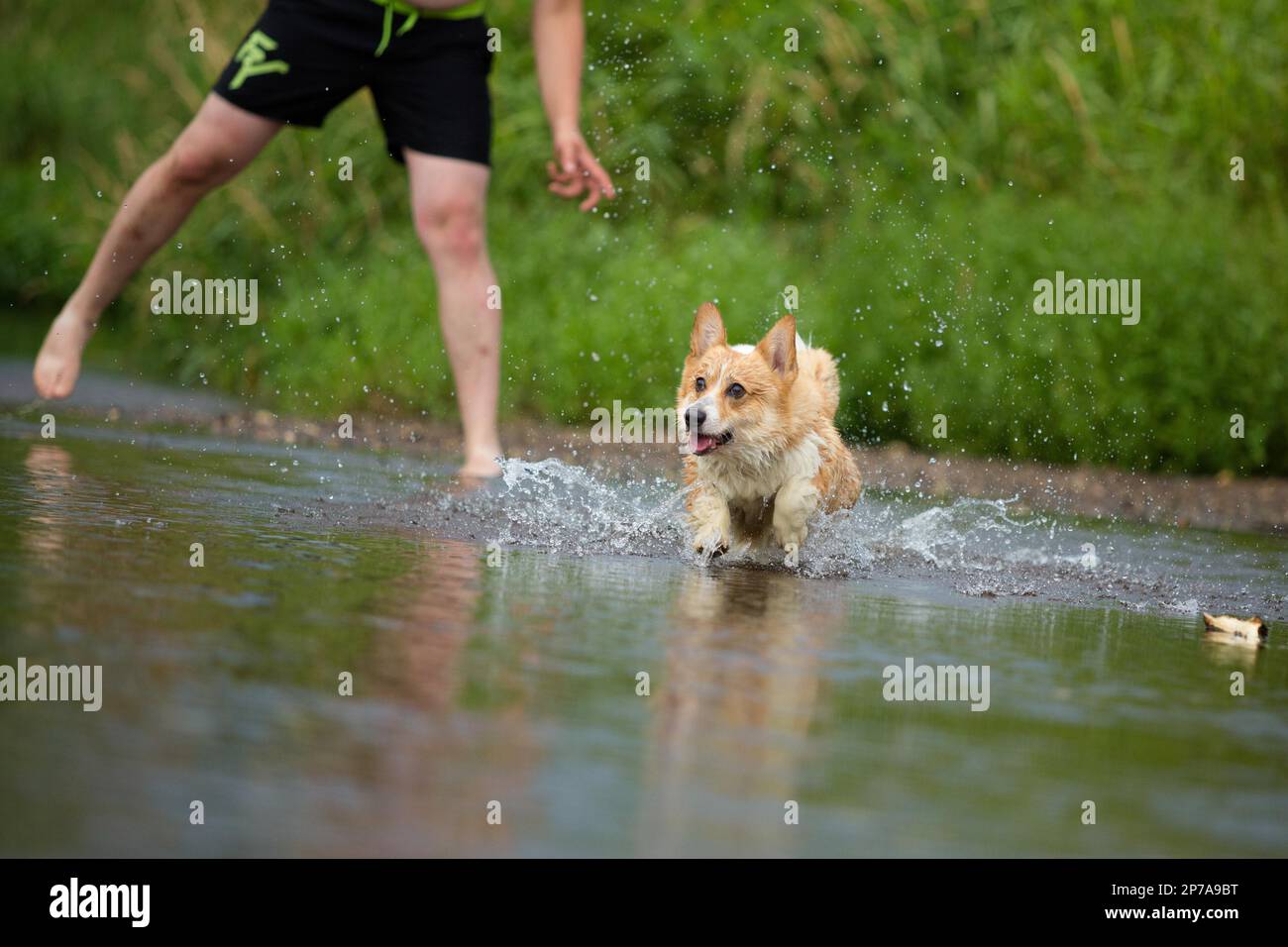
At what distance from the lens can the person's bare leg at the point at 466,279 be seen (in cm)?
704

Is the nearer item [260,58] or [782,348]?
[782,348]

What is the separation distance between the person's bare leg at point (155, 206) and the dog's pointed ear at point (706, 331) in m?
1.89

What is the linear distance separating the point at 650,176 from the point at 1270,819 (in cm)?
941

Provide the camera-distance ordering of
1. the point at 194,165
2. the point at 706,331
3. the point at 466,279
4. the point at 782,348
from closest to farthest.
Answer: the point at 782,348
the point at 706,331
the point at 194,165
the point at 466,279

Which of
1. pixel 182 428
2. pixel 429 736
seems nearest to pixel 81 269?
pixel 182 428

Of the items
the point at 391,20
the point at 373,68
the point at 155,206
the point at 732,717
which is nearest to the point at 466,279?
the point at 373,68

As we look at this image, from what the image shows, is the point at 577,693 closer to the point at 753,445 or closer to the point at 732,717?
the point at 732,717

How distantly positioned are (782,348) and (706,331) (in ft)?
1.15

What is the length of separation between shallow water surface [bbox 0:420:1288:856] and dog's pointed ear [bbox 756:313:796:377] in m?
0.57

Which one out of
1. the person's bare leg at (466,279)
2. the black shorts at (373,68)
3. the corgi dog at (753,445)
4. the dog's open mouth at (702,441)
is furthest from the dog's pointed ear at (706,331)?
the black shorts at (373,68)

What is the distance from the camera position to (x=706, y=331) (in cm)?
649

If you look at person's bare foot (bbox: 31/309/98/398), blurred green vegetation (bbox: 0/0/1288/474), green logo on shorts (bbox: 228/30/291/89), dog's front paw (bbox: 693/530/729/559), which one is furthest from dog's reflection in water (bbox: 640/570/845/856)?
blurred green vegetation (bbox: 0/0/1288/474)

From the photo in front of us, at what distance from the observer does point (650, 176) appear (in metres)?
12.2

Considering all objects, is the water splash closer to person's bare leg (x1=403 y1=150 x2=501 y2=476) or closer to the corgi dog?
the corgi dog
